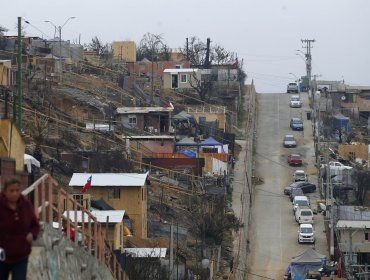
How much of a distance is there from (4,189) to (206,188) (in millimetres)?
50923

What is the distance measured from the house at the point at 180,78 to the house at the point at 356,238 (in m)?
36.8

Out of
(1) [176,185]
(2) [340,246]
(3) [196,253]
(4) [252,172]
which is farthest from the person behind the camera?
(4) [252,172]

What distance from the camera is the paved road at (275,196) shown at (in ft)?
172

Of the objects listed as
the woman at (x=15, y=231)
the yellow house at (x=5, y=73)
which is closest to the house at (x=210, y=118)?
the yellow house at (x=5, y=73)

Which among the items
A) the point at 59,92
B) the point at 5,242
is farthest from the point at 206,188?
the point at 5,242

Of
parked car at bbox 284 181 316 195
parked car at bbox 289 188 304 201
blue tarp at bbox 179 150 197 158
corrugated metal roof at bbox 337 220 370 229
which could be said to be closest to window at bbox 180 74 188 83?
blue tarp at bbox 179 150 197 158

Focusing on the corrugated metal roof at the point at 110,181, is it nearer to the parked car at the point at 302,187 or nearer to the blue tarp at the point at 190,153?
the blue tarp at the point at 190,153

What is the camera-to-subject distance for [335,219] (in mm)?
56062

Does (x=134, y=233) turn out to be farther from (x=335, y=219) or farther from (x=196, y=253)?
(x=335, y=219)

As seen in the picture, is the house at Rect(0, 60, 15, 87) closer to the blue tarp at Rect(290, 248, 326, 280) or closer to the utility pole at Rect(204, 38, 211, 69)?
the blue tarp at Rect(290, 248, 326, 280)

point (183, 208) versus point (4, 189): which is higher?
point (4, 189)

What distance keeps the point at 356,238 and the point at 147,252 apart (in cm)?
2093

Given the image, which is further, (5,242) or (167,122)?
(167,122)

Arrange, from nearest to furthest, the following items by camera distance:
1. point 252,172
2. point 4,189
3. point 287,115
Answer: point 4,189
point 252,172
point 287,115
